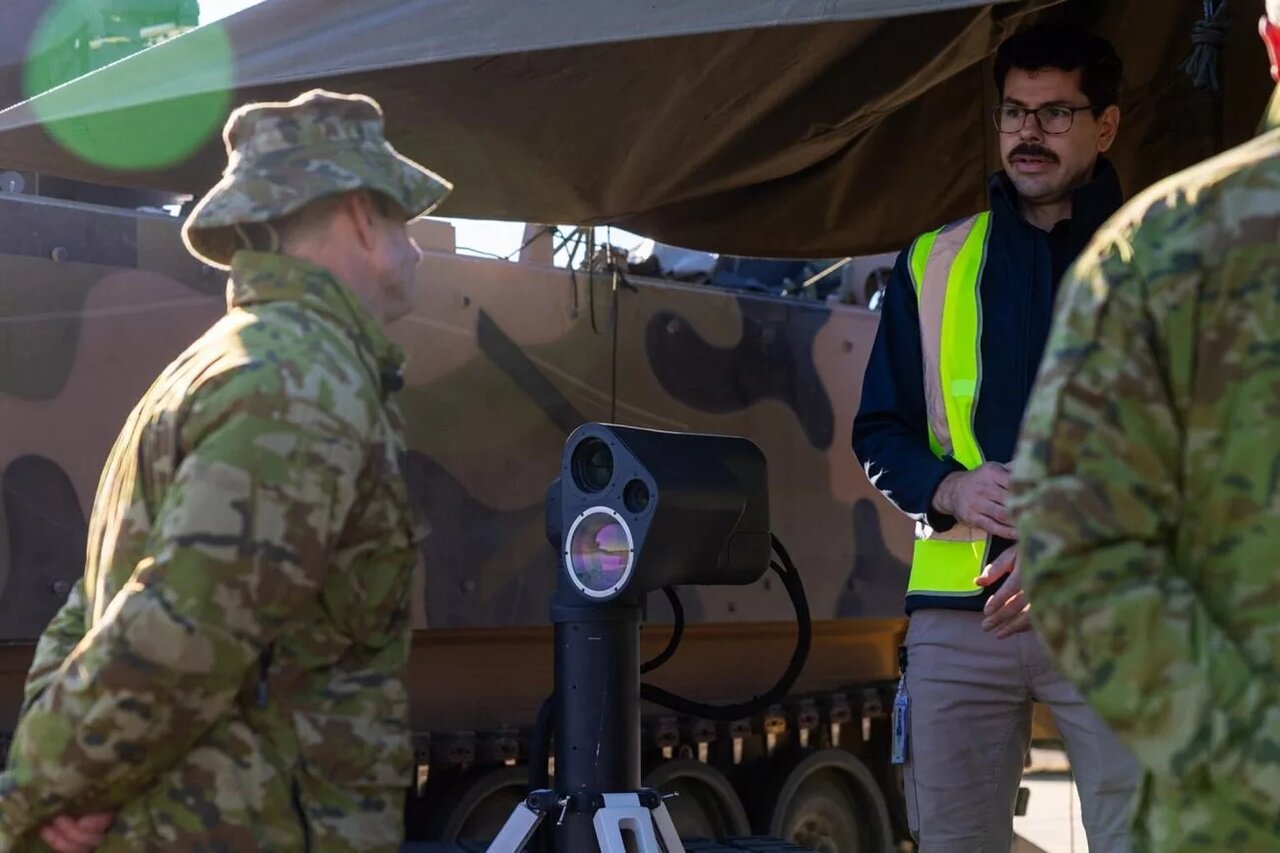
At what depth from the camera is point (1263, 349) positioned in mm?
1792

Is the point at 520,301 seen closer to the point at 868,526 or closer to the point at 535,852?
the point at 868,526

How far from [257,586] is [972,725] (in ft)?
5.03

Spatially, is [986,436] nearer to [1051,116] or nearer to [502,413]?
[1051,116]

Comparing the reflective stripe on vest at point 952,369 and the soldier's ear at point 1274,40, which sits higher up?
the soldier's ear at point 1274,40

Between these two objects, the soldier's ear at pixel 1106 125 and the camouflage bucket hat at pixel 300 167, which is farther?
the soldier's ear at pixel 1106 125

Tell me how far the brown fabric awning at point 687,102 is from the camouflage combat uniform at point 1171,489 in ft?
4.75

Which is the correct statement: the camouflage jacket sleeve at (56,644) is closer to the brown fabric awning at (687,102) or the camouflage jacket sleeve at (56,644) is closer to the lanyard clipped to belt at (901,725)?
the brown fabric awning at (687,102)

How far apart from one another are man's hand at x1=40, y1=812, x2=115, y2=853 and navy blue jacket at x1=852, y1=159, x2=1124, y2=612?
1.58 m

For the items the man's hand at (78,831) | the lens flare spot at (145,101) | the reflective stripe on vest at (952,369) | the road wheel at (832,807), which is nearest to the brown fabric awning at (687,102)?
the lens flare spot at (145,101)

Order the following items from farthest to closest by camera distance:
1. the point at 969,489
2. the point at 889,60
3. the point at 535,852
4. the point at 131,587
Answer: the point at 889,60, the point at 535,852, the point at 969,489, the point at 131,587

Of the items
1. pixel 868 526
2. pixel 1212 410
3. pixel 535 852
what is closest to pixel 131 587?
pixel 1212 410

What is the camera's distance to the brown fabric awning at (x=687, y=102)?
142 inches

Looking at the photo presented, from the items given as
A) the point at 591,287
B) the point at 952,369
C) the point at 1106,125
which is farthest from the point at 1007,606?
the point at 591,287

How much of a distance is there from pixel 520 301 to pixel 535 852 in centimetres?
298
